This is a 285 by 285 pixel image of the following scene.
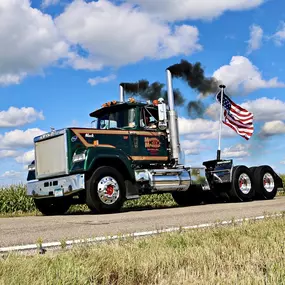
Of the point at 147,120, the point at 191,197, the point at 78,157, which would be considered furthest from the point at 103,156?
the point at 191,197

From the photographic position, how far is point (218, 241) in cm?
473

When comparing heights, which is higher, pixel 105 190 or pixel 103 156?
pixel 103 156

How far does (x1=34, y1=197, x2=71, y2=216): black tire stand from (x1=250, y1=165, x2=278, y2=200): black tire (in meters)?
5.95

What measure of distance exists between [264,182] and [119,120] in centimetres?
540

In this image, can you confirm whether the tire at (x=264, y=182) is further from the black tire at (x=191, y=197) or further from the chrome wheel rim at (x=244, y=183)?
the black tire at (x=191, y=197)

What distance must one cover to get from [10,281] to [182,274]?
3.92ft

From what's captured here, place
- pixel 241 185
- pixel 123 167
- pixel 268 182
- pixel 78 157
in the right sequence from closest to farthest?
pixel 78 157
pixel 123 167
pixel 241 185
pixel 268 182

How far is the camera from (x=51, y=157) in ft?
38.3

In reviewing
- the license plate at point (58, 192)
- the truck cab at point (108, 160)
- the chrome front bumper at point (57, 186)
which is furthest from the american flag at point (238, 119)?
the license plate at point (58, 192)

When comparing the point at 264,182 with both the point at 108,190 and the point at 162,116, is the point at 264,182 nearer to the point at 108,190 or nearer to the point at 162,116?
the point at 162,116

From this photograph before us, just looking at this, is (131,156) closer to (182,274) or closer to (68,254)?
(68,254)

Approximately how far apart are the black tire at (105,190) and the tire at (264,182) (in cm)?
539

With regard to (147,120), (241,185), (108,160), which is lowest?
(241,185)

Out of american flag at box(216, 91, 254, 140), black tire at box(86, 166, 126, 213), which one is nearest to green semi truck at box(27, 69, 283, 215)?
black tire at box(86, 166, 126, 213)
